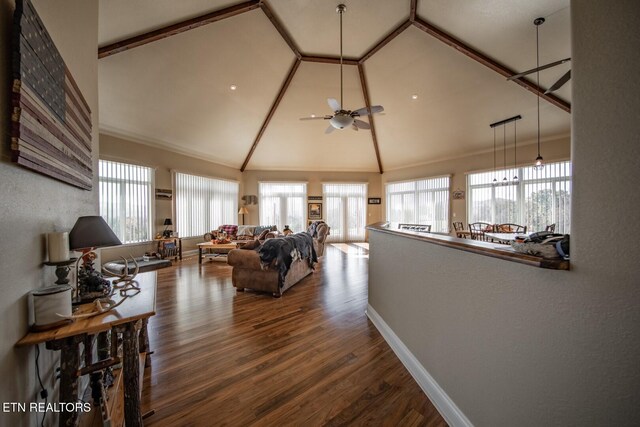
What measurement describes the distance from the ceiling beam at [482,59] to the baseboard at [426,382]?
16.6 ft

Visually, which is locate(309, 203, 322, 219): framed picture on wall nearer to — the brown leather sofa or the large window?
the large window

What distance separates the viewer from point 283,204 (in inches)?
383

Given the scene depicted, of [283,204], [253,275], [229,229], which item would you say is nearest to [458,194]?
[283,204]

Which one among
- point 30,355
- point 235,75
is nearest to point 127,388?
point 30,355

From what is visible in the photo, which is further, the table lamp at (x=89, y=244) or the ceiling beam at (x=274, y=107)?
the ceiling beam at (x=274, y=107)

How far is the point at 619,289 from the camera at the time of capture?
Answer: 2.57 feet

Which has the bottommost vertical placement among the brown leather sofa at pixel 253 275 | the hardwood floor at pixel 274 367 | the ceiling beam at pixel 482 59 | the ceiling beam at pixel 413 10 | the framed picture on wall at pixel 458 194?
the hardwood floor at pixel 274 367

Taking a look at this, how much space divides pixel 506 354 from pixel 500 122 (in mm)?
6678

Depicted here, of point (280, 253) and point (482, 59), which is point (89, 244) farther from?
point (482, 59)

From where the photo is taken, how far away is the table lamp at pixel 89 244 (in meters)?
1.41

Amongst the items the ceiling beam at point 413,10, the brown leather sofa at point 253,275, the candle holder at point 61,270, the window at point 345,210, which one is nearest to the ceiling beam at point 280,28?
→ the ceiling beam at point 413,10

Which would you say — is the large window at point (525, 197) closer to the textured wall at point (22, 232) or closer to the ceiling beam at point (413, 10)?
the ceiling beam at point (413, 10)

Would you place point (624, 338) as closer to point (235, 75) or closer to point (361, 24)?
point (361, 24)

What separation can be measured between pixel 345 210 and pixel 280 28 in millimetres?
6741
